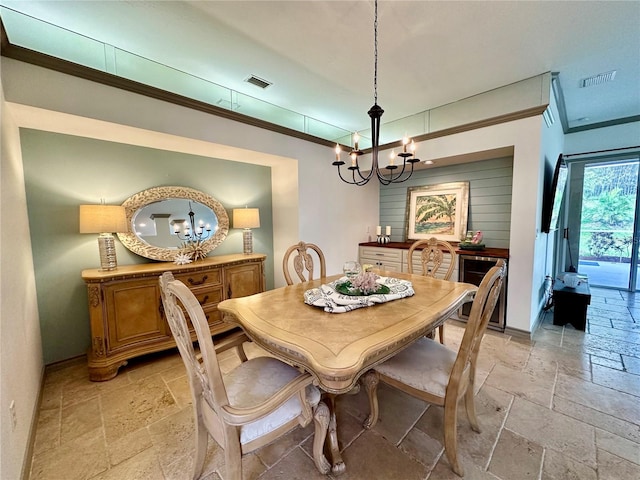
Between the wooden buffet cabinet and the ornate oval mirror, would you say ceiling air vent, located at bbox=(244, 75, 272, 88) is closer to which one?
the ornate oval mirror

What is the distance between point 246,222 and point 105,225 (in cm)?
143

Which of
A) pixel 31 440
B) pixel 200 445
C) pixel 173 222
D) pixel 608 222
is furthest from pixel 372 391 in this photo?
pixel 608 222

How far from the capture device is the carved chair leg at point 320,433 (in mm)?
1284

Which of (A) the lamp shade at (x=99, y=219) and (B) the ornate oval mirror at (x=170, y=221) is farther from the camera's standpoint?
(B) the ornate oval mirror at (x=170, y=221)

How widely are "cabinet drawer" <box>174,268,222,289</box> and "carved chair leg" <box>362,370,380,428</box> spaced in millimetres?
1921

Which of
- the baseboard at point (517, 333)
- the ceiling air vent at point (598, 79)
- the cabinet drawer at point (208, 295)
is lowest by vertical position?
the baseboard at point (517, 333)

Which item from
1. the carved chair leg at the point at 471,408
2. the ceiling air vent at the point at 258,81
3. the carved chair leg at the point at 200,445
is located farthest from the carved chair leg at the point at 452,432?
the ceiling air vent at the point at 258,81

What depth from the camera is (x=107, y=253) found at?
2371mm

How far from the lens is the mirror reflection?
9.12ft

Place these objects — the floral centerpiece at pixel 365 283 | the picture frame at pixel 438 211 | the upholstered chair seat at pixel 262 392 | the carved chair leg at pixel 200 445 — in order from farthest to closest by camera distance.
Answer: the picture frame at pixel 438 211, the floral centerpiece at pixel 365 283, the carved chair leg at pixel 200 445, the upholstered chair seat at pixel 262 392

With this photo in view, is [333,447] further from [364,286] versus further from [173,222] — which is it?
[173,222]

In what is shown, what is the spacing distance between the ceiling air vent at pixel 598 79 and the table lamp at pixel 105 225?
5.17m

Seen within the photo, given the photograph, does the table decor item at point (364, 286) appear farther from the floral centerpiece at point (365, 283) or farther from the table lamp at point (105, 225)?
the table lamp at point (105, 225)

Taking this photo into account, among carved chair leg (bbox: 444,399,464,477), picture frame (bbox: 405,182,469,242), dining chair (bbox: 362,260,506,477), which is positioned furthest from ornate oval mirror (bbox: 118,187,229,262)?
picture frame (bbox: 405,182,469,242)
